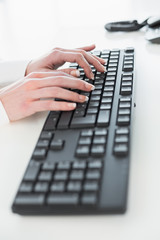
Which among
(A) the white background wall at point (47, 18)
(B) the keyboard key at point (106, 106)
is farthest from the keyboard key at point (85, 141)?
(A) the white background wall at point (47, 18)

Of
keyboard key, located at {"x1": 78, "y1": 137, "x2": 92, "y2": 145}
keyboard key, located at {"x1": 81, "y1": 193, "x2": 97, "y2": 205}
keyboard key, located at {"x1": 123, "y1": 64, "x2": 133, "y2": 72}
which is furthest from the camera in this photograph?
keyboard key, located at {"x1": 123, "y1": 64, "x2": 133, "y2": 72}

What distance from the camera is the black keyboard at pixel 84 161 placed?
0.39 meters

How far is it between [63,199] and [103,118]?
197 mm

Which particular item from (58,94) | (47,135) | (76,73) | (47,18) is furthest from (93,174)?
(47,18)

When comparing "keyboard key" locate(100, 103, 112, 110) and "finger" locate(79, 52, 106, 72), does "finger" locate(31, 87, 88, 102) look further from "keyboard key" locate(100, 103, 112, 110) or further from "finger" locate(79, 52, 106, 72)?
"finger" locate(79, 52, 106, 72)

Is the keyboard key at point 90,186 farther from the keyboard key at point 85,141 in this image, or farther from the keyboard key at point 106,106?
the keyboard key at point 106,106

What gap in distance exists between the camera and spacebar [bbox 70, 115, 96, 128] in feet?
1.79

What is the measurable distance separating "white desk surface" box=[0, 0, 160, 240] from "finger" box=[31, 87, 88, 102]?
48 mm

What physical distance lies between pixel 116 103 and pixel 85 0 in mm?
973

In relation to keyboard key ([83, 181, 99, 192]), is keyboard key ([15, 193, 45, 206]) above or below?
below

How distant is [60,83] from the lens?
0.65 m

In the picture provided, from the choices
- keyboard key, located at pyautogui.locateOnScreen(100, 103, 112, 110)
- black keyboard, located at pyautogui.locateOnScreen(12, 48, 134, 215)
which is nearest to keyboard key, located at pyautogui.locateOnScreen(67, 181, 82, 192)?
black keyboard, located at pyautogui.locateOnScreen(12, 48, 134, 215)

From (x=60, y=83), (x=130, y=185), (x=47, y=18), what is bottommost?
(x=130, y=185)

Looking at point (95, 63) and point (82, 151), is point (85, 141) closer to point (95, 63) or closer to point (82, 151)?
point (82, 151)
